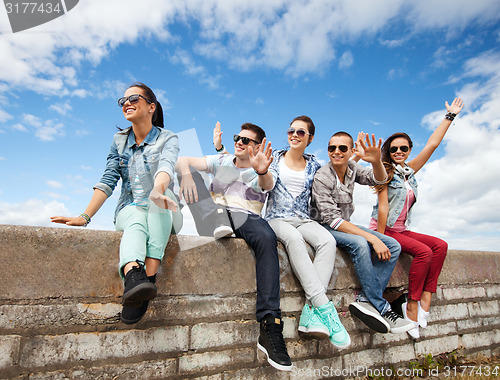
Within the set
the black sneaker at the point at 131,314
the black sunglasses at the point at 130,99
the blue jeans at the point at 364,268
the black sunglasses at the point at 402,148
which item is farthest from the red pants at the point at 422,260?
the black sunglasses at the point at 130,99

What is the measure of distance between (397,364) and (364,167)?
6.75 feet

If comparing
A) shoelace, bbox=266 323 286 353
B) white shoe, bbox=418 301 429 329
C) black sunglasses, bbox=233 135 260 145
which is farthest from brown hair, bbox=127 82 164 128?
white shoe, bbox=418 301 429 329

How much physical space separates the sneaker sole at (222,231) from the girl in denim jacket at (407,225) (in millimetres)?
1902

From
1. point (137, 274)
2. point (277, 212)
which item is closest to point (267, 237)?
point (277, 212)

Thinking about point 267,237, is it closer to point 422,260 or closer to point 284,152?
point 284,152

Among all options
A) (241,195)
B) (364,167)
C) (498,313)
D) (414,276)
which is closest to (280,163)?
(241,195)

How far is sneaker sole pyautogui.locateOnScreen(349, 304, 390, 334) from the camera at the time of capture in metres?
2.96

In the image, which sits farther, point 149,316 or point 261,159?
point 261,159

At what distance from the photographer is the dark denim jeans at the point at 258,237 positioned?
2.51 meters

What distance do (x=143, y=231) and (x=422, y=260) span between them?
285 centimetres

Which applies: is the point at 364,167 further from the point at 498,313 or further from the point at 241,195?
the point at 498,313

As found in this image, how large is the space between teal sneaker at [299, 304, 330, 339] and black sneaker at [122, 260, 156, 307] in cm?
131

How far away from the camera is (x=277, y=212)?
319 cm

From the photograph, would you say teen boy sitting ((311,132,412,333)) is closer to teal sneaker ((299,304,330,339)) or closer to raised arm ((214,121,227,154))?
teal sneaker ((299,304,330,339))
